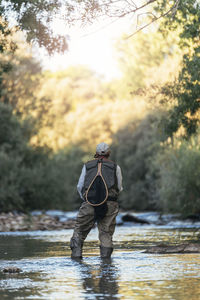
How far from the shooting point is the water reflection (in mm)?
7945

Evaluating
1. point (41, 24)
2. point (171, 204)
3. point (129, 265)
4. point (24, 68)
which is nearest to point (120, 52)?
point (24, 68)

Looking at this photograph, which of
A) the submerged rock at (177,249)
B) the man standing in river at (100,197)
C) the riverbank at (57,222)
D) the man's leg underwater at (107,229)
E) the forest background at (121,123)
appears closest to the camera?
the man standing in river at (100,197)

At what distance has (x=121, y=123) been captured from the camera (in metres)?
48.2

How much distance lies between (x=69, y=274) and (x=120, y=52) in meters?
63.5

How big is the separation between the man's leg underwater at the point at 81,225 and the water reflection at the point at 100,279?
676 millimetres

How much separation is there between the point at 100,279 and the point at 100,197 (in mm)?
3093

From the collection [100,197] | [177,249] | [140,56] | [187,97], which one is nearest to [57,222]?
[187,97]

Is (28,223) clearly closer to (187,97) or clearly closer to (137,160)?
(187,97)

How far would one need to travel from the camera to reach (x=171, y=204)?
30453mm

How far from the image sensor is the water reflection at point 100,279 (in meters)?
7.95

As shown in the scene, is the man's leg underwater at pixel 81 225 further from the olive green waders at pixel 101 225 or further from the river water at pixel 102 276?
the river water at pixel 102 276

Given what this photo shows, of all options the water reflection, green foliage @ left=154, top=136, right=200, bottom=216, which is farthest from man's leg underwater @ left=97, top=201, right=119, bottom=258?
green foliage @ left=154, top=136, right=200, bottom=216

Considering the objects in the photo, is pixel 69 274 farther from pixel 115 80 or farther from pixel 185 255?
pixel 115 80

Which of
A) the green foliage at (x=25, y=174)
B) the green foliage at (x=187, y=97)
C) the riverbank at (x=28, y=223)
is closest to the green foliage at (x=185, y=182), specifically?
the riverbank at (x=28, y=223)
